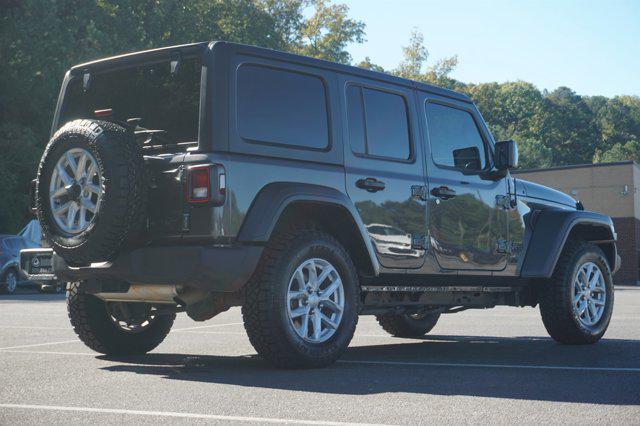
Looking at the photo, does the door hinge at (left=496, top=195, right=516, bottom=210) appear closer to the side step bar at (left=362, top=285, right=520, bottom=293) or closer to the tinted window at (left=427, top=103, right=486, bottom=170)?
the tinted window at (left=427, top=103, right=486, bottom=170)

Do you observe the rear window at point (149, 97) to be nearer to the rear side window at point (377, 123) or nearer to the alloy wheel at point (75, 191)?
the alloy wheel at point (75, 191)

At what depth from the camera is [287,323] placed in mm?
6562

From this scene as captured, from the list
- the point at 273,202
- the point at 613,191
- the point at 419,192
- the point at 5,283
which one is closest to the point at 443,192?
the point at 419,192

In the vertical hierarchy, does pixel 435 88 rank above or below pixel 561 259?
above

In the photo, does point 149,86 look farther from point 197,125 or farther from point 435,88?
point 435,88

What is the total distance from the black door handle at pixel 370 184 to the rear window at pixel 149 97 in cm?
137

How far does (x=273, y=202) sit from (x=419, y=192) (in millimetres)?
1747

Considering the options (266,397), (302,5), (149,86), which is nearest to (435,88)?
(149,86)

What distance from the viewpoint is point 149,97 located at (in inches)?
277

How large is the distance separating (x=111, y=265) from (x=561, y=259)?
4.63 m

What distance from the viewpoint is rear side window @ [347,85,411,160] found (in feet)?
24.6

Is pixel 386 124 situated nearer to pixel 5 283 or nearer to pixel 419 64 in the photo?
pixel 5 283

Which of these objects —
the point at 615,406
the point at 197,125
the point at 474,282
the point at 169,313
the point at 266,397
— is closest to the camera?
the point at 615,406

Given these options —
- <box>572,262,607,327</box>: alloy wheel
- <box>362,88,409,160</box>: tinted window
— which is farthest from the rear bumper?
<box>572,262,607,327</box>: alloy wheel
